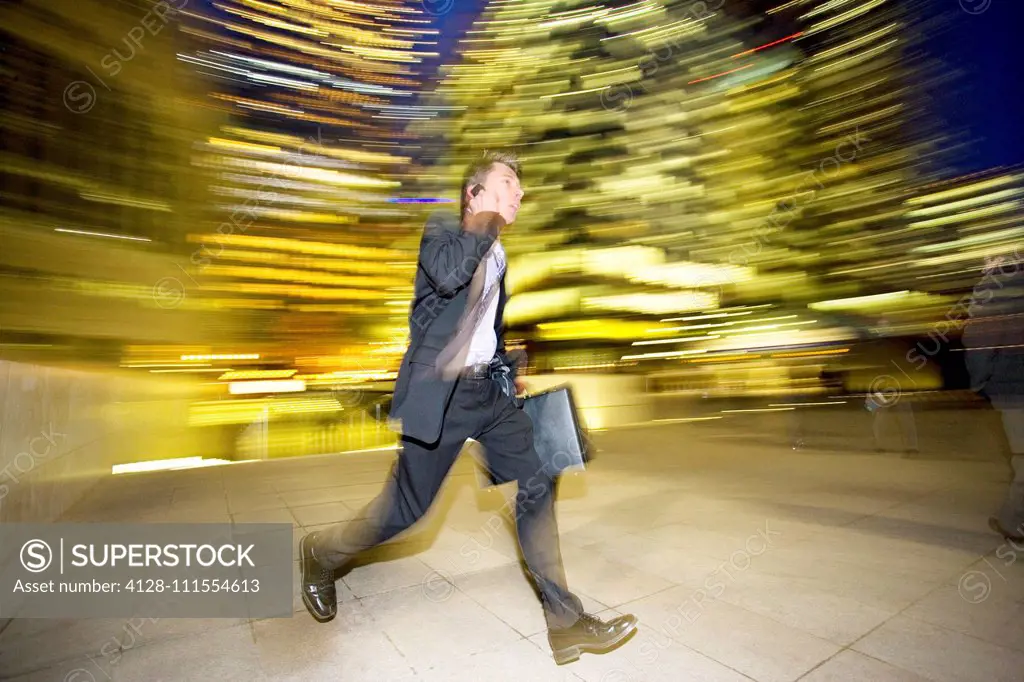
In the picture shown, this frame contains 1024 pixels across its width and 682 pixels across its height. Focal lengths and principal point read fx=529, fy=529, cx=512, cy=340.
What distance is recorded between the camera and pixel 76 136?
659 inches

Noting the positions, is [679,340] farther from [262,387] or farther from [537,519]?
[537,519]

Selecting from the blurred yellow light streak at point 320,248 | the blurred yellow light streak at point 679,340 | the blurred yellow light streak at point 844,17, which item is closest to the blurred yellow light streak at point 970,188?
the blurred yellow light streak at point 844,17

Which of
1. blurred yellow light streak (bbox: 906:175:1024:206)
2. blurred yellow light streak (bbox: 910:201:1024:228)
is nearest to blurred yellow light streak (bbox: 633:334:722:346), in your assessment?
blurred yellow light streak (bbox: 906:175:1024:206)

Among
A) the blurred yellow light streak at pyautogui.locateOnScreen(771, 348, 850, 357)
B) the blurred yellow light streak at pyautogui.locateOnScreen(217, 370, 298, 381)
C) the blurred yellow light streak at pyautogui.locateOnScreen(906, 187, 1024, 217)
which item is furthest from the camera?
the blurred yellow light streak at pyautogui.locateOnScreen(906, 187, 1024, 217)

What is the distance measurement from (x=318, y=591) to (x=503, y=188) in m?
2.12

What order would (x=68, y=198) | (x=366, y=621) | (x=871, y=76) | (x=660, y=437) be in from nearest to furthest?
(x=366, y=621)
(x=660, y=437)
(x=68, y=198)
(x=871, y=76)

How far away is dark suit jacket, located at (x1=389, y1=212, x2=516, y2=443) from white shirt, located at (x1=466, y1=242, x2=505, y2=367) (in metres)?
0.14

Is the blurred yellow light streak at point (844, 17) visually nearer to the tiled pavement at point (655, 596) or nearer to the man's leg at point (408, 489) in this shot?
the tiled pavement at point (655, 596)

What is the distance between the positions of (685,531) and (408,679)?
2.57 metres

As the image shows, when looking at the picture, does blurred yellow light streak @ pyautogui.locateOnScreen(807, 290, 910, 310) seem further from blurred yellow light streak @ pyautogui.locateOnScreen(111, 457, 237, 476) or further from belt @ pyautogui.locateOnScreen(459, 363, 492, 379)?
belt @ pyautogui.locateOnScreen(459, 363, 492, 379)

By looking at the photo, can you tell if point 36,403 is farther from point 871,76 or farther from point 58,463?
point 871,76

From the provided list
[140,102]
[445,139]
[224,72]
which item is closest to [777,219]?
[445,139]

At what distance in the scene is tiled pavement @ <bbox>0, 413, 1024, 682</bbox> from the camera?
225cm

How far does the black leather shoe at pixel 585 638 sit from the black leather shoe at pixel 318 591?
1105 millimetres
